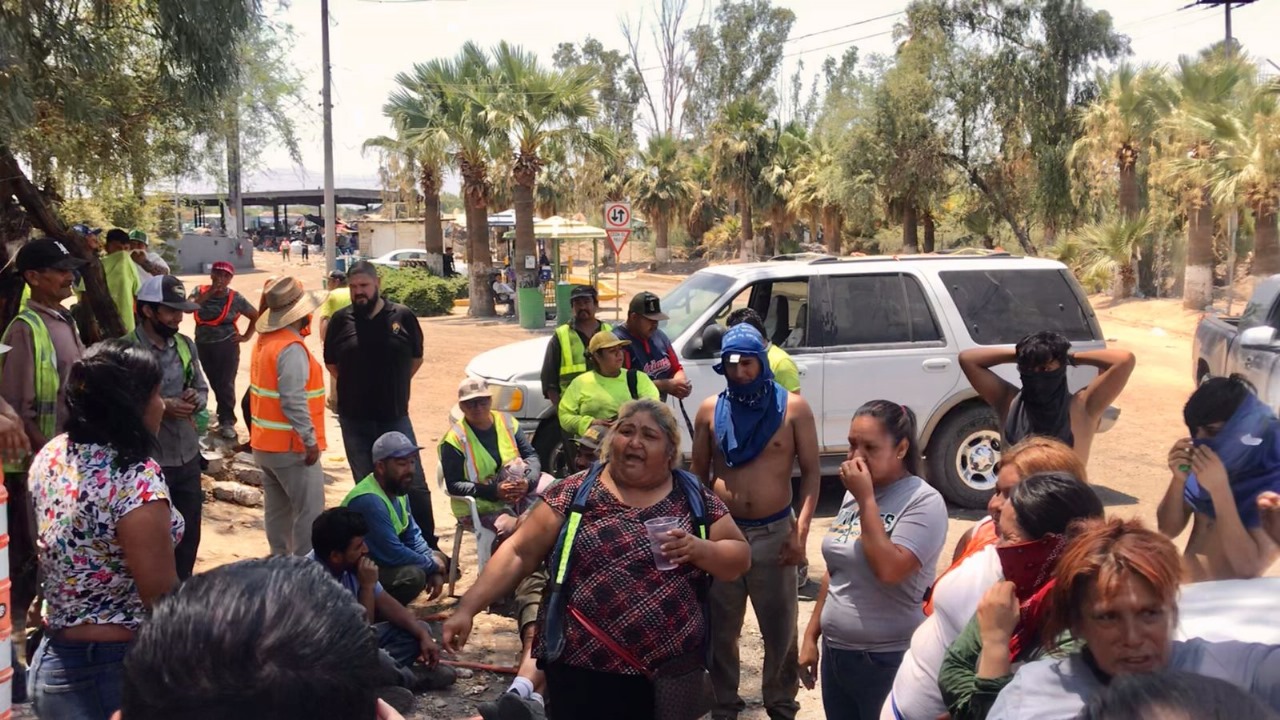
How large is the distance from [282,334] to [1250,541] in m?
4.93

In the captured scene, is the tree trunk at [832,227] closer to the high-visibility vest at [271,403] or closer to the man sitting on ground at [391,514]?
the high-visibility vest at [271,403]

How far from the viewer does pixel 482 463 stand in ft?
21.9

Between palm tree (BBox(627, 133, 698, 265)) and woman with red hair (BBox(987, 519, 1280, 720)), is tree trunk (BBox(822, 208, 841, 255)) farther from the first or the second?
woman with red hair (BBox(987, 519, 1280, 720))

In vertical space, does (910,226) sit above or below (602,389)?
above

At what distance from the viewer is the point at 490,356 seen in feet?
30.5

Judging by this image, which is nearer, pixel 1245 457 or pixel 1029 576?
pixel 1029 576

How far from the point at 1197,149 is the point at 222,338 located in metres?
20.8

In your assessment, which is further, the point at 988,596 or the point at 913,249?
the point at 913,249

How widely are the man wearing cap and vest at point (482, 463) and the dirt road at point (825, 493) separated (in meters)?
0.68

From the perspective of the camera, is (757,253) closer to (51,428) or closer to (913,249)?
(913,249)

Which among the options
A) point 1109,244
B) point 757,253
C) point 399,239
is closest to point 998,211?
point 1109,244

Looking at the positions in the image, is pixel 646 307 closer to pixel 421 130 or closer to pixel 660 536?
pixel 660 536

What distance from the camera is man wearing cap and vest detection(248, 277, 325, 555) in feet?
20.1

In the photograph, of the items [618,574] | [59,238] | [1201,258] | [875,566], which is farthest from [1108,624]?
[1201,258]
